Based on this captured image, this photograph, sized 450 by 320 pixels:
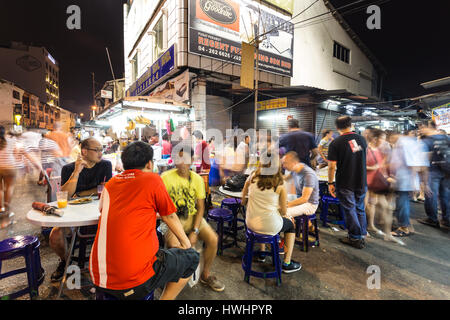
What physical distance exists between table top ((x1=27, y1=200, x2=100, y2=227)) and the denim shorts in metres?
0.84

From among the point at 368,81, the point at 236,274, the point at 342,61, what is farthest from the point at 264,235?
the point at 368,81

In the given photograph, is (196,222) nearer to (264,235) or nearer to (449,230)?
(264,235)

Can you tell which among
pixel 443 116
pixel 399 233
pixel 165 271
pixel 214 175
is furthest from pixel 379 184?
pixel 443 116

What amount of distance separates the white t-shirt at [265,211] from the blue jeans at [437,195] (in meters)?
4.77

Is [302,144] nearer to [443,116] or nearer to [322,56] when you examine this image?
[443,116]

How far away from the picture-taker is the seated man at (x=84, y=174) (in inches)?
119

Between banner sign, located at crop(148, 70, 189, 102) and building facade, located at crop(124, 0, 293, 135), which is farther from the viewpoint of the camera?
banner sign, located at crop(148, 70, 189, 102)

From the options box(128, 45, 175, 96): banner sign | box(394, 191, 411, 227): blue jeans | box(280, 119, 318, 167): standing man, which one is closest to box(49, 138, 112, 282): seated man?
box(280, 119, 318, 167): standing man

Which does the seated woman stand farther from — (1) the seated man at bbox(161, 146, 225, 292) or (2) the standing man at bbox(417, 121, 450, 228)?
(2) the standing man at bbox(417, 121, 450, 228)

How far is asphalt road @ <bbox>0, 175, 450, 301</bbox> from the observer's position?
2.71 metres

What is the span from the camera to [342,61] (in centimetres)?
1752

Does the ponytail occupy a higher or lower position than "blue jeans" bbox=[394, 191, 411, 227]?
higher

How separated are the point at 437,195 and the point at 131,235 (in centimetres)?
694

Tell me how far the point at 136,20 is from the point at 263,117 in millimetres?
13576
